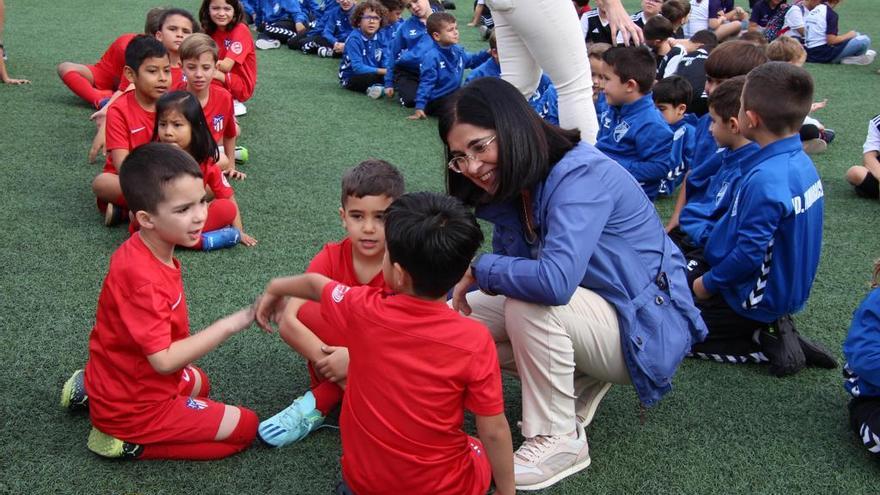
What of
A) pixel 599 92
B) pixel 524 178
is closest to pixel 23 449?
pixel 524 178

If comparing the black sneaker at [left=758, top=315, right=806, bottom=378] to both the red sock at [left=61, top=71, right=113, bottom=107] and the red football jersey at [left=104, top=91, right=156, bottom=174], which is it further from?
the red sock at [left=61, top=71, right=113, bottom=107]

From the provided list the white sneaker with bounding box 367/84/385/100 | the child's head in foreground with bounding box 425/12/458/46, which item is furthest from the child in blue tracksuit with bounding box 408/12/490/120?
the white sneaker with bounding box 367/84/385/100

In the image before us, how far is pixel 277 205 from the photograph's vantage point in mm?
4352

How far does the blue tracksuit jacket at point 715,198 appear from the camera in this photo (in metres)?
3.29

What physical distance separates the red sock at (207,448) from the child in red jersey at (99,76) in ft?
13.4

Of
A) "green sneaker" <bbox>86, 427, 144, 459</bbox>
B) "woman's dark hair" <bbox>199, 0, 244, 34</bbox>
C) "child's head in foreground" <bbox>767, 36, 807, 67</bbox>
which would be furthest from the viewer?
"woman's dark hair" <bbox>199, 0, 244, 34</bbox>

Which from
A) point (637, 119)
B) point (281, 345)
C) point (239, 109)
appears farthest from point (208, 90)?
point (637, 119)

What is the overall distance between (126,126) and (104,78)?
2181 mm

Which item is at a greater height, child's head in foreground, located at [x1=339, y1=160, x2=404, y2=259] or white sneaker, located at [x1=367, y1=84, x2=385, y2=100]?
child's head in foreground, located at [x1=339, y1=160, x2=404, y2=259]

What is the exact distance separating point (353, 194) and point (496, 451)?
1.02 m

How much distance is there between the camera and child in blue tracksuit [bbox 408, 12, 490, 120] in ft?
21.6

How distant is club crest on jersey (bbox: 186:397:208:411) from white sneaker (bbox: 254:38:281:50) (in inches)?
272

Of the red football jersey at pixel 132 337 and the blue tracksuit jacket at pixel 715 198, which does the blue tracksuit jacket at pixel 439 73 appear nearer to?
the blue tracksuit jacket at pixel 715 198

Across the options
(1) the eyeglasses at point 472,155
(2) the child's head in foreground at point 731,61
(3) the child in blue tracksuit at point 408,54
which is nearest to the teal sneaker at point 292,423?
(1) the eyeglasses at point 472,155
